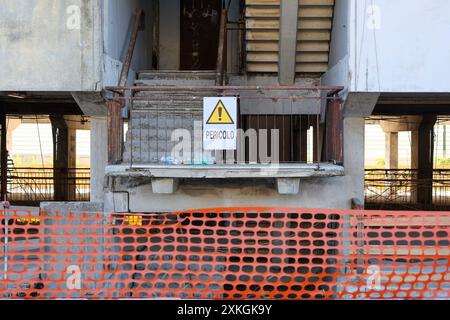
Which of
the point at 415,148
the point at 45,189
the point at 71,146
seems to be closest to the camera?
the point at 415,148

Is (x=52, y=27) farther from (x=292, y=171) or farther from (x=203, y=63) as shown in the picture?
(x=203, y=63)

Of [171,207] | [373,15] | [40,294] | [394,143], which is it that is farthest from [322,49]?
[394,143]

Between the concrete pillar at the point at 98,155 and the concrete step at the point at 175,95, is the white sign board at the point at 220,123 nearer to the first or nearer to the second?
the concrete step at the point at 175,95

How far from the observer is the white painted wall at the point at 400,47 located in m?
8.54

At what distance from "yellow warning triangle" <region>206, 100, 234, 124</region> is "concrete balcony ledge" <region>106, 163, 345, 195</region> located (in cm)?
74

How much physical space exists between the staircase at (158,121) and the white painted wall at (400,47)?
3.07 m

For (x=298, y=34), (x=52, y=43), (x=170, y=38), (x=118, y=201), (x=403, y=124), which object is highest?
(x=170, y=38)

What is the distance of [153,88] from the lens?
8.26 m

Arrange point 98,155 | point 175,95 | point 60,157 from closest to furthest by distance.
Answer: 1. point 98,155
2. point 175,95
3. point 60,157

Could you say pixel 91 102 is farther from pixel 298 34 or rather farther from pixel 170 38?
pixel 170 38

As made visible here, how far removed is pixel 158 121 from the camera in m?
9.52

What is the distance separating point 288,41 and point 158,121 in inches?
126

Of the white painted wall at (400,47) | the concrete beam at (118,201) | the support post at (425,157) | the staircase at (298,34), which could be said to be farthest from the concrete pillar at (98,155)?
the support post at (425,157)

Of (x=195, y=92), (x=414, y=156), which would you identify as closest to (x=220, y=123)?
(x=195, y=92)
